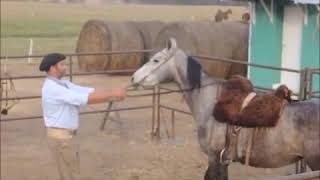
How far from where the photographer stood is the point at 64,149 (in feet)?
15.8


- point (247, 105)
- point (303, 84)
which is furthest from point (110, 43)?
point (247, 105)

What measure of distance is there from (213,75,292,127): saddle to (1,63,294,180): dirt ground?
1.94 meters

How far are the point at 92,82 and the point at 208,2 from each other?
2461 inches

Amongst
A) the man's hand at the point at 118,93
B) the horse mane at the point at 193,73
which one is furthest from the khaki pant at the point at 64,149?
the horse mane at the point at 193,73

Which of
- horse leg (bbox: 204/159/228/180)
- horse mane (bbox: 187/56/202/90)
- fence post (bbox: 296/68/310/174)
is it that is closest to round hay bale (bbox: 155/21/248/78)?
fence post (bbox: 296/68/310/174)

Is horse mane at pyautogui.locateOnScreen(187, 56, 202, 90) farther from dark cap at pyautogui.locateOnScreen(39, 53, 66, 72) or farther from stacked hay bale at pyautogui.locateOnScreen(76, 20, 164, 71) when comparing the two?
stacked hay bale at pyautogui.locateOnScreen(76, 20, 164, 71)

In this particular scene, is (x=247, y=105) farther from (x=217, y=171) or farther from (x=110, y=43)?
(x=110, y=43)

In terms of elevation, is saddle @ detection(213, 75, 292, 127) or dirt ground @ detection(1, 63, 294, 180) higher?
saddle @ detection(213, 75, 292, 127)

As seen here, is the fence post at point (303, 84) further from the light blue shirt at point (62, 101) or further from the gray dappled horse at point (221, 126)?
the light blue shirt at point (62, 101)

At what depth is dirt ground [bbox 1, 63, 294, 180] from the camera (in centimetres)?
729

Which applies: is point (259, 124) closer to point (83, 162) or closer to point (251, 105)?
point (251, 105)

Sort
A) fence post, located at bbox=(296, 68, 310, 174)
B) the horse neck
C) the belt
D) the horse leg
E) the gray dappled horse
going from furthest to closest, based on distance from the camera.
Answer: fence post, located at bbox=(296, 68, 310, 174) → the horse neck → the horse leg → the gray dappled horse → the belt

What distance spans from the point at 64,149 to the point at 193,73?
142 centimetres

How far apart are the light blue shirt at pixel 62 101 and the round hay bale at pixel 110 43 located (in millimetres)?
12081
